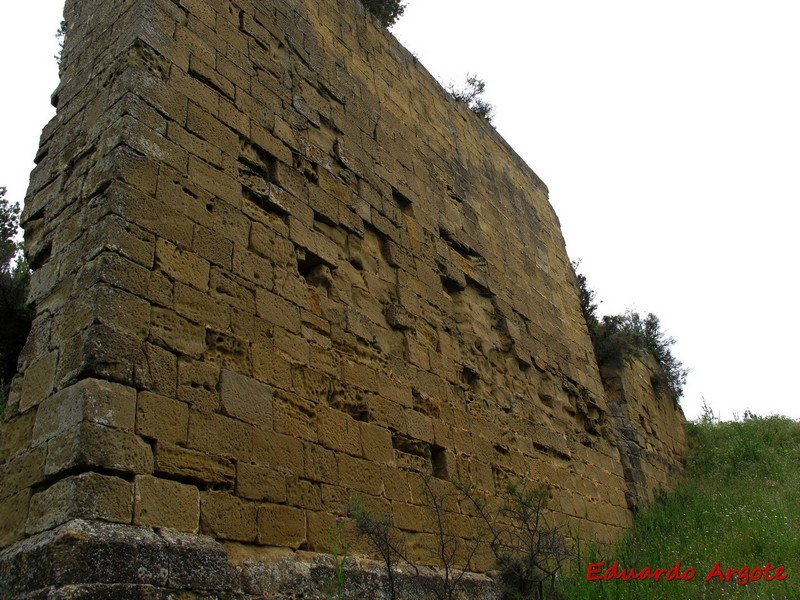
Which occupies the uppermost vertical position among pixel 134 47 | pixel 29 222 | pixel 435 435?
pixel 134 47

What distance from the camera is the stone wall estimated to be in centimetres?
300

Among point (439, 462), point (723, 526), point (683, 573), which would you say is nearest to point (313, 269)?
point (439, 462)

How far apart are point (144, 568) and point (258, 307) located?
1.54 m

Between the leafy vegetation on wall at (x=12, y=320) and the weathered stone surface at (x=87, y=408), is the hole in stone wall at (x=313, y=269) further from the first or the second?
the leafy vegetation on wall at (x=12, y=320)

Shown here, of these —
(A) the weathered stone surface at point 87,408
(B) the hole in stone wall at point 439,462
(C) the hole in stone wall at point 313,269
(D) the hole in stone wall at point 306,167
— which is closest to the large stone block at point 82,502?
(A) the weathered stone surface at point 87,408

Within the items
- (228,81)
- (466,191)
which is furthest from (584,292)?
(228,81)

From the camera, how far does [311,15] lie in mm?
5621

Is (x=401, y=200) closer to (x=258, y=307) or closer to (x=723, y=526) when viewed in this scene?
(x=258, y=307)

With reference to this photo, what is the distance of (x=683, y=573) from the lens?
208 inches

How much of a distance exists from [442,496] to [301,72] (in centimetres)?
306

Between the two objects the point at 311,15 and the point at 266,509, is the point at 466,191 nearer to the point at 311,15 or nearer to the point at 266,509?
the point at 311,15

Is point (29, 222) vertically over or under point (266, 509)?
over

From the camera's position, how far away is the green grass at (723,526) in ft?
15.8

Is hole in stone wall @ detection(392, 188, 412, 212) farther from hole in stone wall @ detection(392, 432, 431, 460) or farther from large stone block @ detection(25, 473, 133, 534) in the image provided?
large stone block @ detection(25, 473, 133, 534)
